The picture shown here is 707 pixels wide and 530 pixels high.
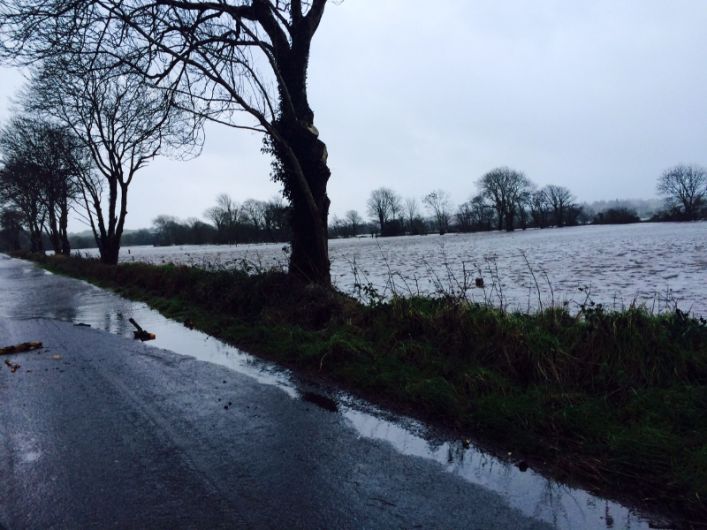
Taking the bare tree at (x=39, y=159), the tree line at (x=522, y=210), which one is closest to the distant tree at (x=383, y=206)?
the tree line at (x=522, y=210)

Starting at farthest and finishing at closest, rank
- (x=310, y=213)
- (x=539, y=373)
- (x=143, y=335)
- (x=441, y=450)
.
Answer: (x=310, y=213)
(x=143, y=335)
(x=539, y=373)
(x=441, y=450)

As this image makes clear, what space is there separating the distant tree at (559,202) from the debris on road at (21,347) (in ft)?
399

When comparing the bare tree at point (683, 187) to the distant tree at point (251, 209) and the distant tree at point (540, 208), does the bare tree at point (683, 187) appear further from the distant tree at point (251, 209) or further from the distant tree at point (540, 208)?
the distant tree at point (251, 209)

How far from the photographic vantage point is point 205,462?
141 inches

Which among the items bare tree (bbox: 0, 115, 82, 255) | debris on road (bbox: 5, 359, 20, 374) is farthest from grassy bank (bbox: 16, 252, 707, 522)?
bare tree (bbox: 0, 115, 82, 255)

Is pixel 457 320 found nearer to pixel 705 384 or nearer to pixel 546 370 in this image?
pixel 546 370

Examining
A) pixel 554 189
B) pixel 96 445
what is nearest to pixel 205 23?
pixel 96 445

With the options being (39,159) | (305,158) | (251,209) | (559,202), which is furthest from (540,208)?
(305,158)

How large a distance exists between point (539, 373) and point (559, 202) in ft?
417

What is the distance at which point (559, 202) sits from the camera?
119 m

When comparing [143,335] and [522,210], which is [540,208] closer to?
[522,210]

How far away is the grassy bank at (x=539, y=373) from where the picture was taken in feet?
11.3

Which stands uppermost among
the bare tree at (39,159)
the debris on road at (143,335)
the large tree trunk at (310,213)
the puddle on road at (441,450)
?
the bare tree at (39,159)

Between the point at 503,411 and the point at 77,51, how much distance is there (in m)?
9.44
